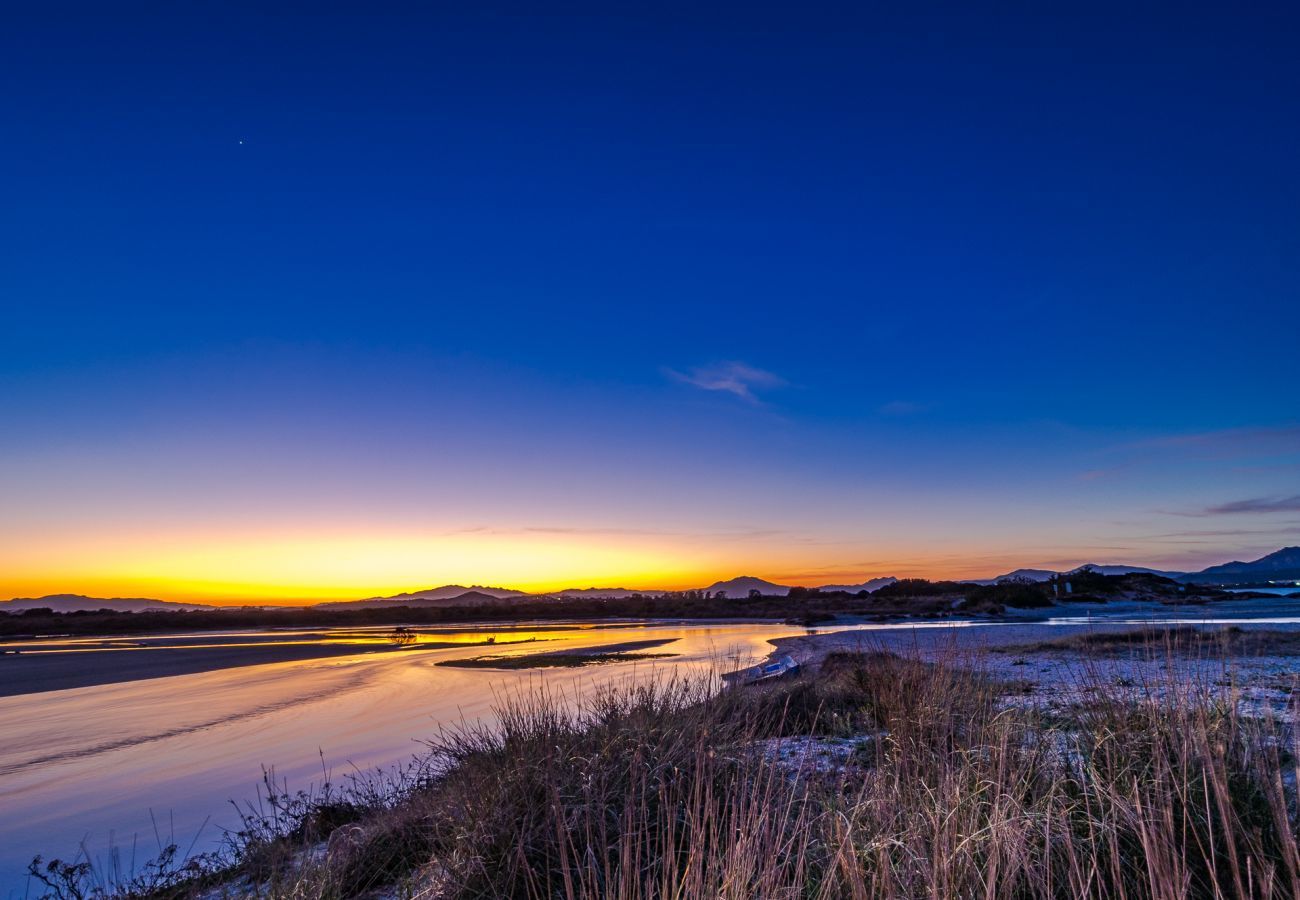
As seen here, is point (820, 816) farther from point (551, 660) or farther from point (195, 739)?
point (551, 660)

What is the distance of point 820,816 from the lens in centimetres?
478

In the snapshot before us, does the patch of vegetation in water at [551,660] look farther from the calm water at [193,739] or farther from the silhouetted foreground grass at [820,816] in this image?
the silhouetted foreground grass at [820,816]

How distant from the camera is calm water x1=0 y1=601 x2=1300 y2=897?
9.97 meters

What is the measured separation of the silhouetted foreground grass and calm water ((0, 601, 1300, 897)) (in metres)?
1.07

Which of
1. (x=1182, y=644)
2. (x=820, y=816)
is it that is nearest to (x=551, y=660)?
(x=1182, y=644)

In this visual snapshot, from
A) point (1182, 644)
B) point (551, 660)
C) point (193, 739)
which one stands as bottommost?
point (551, 660)

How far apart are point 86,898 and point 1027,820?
7758mm

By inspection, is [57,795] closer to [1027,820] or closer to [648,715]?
[648,715]

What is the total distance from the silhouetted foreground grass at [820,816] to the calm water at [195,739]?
3.50 ft

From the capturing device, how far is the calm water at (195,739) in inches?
392

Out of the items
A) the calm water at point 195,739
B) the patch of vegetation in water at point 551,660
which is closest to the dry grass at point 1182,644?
the calm water at point 195,739

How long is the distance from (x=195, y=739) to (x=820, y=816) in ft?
53.8

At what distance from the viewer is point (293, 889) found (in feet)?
16.9

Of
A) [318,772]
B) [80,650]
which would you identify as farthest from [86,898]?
[80,650]
